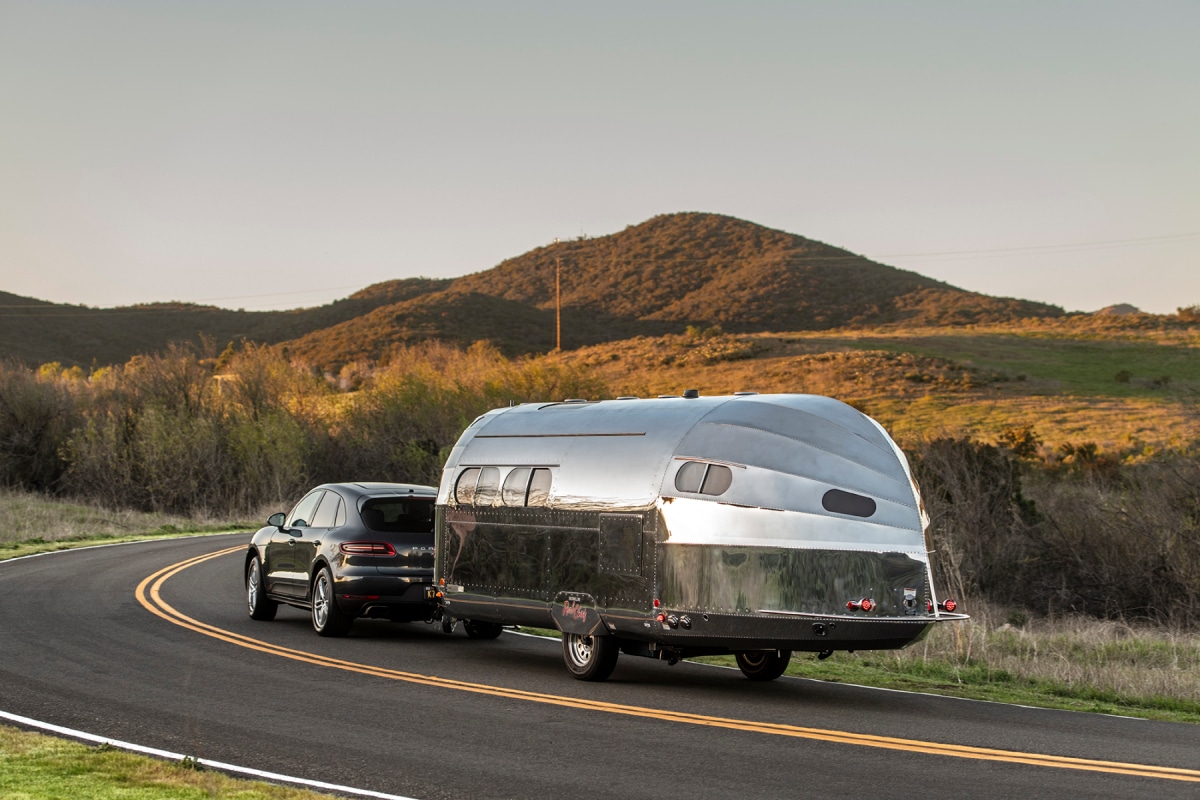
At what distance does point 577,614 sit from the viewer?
12148mm

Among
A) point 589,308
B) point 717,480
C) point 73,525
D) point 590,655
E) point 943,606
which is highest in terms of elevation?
point 589,308

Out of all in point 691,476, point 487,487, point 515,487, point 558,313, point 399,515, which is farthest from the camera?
point 558,313

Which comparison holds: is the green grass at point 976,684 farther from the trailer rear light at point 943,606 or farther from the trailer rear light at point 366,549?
the trailer rear light at point 366,549

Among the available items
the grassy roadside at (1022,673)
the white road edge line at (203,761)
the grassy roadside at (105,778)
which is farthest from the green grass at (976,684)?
the grassy roadside at (105,778)

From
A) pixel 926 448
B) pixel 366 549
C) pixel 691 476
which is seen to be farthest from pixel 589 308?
pixel 691 476

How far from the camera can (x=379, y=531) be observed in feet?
Result: 49.7

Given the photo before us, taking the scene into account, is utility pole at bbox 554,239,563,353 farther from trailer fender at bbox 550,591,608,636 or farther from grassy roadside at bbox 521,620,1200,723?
trailer fender at bbox 550,591,608,636

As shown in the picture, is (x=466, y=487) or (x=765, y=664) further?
(x=466, y=487)

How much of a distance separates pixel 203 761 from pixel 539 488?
521 centimetres

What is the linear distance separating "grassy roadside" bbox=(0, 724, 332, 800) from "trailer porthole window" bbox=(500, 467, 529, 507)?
533 centimetres

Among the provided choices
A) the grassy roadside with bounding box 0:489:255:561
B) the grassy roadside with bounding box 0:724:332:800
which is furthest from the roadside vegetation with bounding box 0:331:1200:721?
the grassy roadside with bounding box 0:724:332:800

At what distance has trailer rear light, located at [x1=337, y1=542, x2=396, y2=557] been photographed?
49.0ft

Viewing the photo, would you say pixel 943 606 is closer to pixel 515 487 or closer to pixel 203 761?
pixel 515 487

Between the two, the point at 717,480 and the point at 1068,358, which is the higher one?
the point at 1068,358
